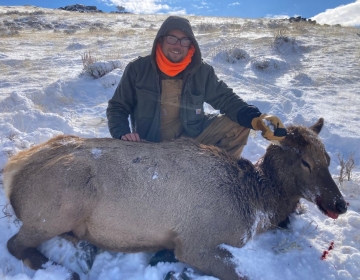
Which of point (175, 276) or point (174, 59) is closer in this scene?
point (175, 276)

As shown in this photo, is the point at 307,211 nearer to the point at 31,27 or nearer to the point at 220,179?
the point at 220,179

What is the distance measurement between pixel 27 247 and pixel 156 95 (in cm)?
261

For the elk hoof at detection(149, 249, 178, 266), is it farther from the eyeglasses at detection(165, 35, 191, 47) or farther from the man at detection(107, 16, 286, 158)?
the eyeglasses at detection(165, 35, 191, 47)

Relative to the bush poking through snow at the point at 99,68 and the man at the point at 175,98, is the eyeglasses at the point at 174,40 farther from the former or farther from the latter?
the bush poking through snow at the point at 99,68

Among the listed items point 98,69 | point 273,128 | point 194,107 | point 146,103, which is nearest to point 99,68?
point 98,69

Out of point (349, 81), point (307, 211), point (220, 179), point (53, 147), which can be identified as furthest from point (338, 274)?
point (349, 81)

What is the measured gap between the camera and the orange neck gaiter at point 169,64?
4633 millimetres

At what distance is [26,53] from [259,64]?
841 cm

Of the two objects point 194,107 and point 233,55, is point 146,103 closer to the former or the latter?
point 194,107

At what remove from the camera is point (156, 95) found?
4809 mm

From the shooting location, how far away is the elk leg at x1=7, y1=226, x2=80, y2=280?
11.1 ft

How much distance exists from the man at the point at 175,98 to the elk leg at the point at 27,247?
1662mm

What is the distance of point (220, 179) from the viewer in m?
3.69

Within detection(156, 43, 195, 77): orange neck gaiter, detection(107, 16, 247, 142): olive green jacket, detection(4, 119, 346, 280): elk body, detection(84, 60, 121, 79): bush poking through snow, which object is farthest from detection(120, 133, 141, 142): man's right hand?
detection(84, 60, 121, 79): bush poking through snow
